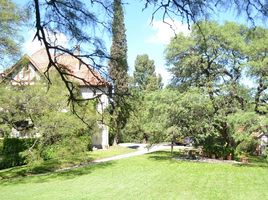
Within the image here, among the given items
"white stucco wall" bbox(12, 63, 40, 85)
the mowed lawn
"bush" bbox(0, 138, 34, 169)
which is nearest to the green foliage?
the mowed lawn

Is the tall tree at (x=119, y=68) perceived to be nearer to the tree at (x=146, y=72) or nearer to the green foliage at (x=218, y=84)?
the green foliage at (x=218, y=84)

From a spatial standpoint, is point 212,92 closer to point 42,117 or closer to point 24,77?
point 42,117

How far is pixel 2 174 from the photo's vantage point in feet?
64.9

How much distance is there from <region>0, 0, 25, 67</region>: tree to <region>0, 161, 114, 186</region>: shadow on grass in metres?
5.32

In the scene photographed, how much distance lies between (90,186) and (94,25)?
12136 millimetres

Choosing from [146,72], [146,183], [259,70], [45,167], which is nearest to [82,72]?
[146,183]

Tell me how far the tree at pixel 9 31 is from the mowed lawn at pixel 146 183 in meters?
5.66

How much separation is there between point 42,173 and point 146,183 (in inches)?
250

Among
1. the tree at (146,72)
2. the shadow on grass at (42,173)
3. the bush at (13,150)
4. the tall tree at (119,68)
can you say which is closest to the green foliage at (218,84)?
the shadow on grass at (42,173)

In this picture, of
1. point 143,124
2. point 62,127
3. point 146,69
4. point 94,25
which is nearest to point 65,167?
point 62,127

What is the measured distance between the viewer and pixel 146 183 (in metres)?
16.3

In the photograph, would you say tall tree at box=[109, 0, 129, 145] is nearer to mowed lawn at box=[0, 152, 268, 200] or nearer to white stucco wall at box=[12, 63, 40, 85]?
mowed lawn at box=[0, 152, 268, 200]

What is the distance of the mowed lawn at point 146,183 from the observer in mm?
13891

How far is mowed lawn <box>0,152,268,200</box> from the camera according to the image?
13891 millimetres
